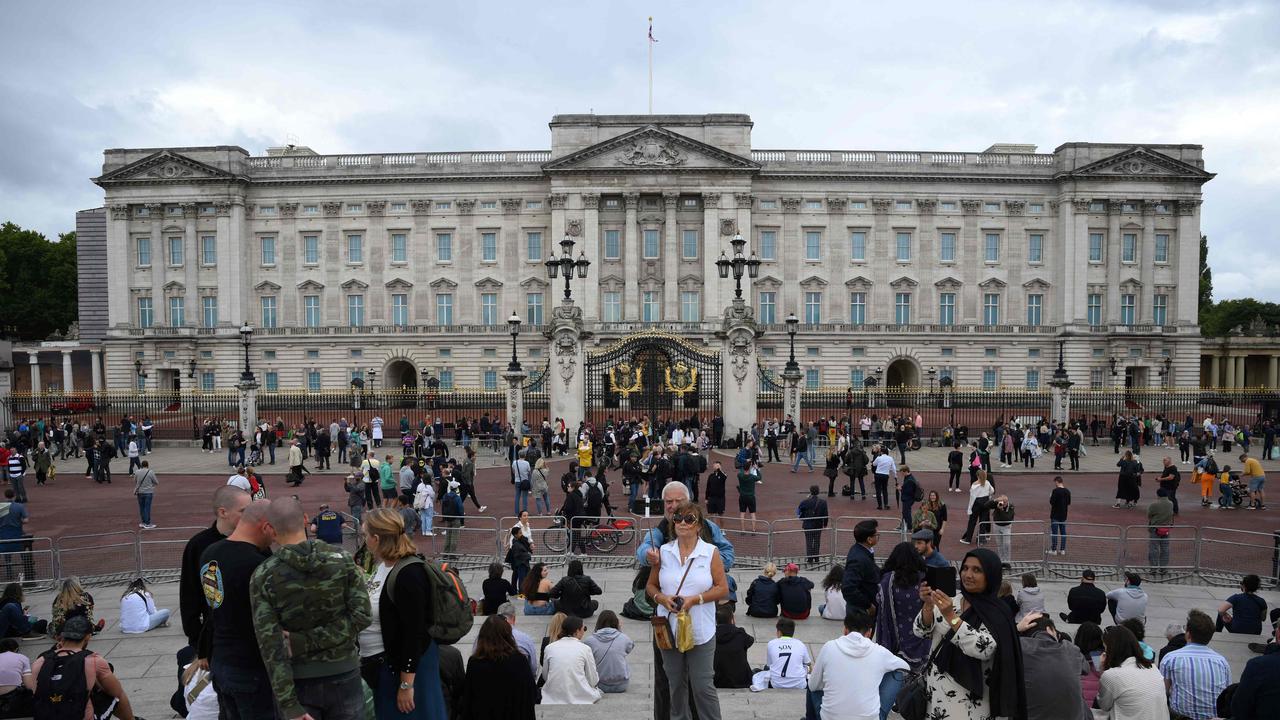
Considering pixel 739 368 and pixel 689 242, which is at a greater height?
pixel 689 242

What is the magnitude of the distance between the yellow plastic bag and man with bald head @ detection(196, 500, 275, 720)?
112 inches

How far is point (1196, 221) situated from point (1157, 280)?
16.3ft

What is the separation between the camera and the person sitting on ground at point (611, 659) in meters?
8.56

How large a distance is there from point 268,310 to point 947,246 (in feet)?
167

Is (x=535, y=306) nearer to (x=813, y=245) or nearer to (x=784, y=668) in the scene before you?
(x=813, y=245)

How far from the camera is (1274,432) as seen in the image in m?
32.9

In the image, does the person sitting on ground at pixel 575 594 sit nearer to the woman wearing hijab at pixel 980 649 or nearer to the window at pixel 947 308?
the woman wearing hijab at pixel 980 649

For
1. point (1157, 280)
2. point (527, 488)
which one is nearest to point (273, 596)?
point (527, 488)

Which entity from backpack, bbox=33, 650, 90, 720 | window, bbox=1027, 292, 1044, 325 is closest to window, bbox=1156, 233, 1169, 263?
window, bbox=1027, 292, 1044, 325

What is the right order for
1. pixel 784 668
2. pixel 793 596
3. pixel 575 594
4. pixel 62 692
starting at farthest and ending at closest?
pixel 793 596, pixel 575 594, pixel 784 668, pixel 62 692

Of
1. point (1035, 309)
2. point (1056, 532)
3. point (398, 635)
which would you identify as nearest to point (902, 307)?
point (1035, 309)

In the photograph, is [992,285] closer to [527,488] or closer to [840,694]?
[527,488]

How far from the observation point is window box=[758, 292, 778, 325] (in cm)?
5875

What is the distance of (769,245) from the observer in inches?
2312
